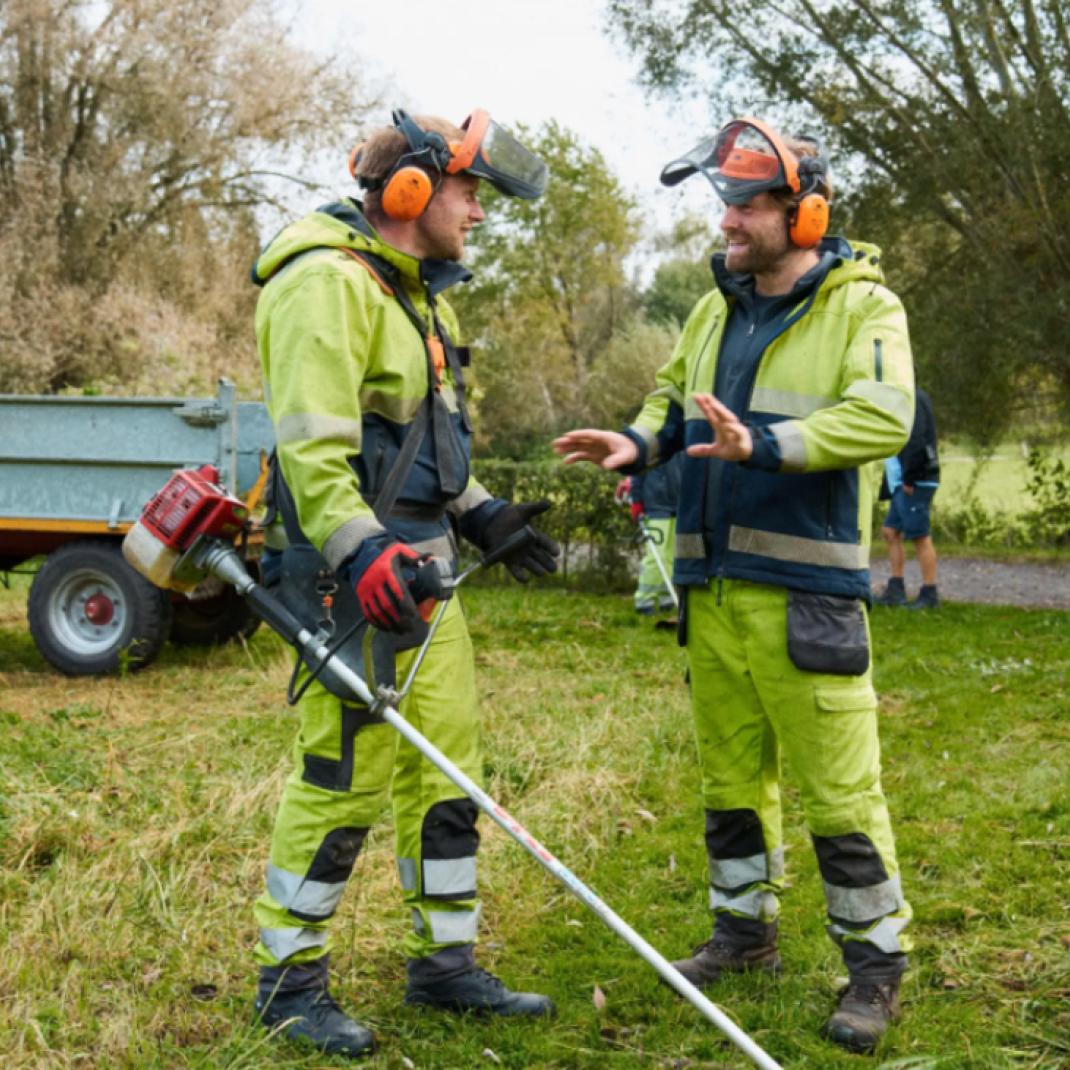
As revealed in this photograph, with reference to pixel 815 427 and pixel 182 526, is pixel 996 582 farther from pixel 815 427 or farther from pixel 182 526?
pixel 182 526

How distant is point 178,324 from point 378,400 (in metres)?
20.4

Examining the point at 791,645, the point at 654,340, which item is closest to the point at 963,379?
the point at 791,645

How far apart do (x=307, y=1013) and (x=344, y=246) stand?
1956mm

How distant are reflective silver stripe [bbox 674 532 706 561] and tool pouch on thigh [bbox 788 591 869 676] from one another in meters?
0.30

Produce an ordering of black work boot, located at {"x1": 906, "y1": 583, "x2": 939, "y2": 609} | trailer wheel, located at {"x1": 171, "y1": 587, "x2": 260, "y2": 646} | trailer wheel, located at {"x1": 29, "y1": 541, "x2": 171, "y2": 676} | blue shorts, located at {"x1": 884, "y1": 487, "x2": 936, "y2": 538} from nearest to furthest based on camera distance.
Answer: trailer wheel, located at {"x1": 29, "y1": 541, "x2": 171, "y2": 676}
trailer wheel, located at {"x1": 171, "y1": 587, "x2": 260, "y2": 646}
blue shorts, located at {"x1": 884, "y1": 487, "x2": 936, "y2": 538}
black work boot, located at {"x1": 906, "y1": 583, "x2": 939, "y2": 609}

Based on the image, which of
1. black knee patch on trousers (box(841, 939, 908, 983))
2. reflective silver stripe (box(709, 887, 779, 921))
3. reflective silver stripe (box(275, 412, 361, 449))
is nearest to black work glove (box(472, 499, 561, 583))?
reflective silver stripe (box(275, 412, 361, 449))

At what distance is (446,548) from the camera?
370 centimetres

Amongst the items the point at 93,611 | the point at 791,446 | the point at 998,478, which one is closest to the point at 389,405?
the point at 791,446

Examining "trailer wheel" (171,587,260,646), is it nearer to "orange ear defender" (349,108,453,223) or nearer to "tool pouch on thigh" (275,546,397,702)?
"tool pouch on thigh" (275,546,397,702)

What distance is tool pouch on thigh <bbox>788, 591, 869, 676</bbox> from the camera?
11.7ft

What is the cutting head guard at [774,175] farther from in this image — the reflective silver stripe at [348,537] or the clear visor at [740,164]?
the reflective silver stripe at [348,537]

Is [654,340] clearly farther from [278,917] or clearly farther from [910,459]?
[278,917]

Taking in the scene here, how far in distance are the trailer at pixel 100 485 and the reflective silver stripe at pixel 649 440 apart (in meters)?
4.75

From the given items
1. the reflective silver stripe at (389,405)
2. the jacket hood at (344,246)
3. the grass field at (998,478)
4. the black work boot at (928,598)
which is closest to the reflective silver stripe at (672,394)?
the jacket hood at (344,246)
